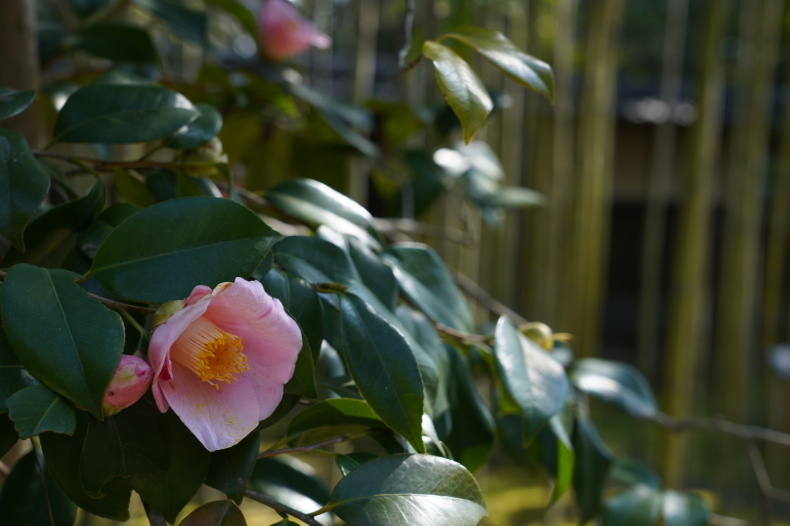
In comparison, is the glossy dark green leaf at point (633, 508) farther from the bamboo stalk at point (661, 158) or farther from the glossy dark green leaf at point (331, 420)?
the bamboo stalk at point (661, 158)

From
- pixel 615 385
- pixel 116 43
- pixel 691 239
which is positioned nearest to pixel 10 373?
pixel 116 43

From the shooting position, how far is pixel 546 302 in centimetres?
162

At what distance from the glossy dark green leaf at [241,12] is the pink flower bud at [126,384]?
0.54 metres

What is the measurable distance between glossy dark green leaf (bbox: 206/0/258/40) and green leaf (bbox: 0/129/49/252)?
42cm

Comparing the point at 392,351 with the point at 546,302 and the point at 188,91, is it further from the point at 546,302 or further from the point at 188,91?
the point at 546,302

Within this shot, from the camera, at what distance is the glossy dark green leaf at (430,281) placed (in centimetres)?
47

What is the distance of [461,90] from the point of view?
1.21 feet

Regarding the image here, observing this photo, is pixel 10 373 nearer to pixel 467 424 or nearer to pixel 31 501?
pixel 31 501

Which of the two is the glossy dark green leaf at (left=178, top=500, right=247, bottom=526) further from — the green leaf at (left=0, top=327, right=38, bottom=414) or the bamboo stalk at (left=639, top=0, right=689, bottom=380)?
the bamboo stalk at (left=639, top=0, right=689, bottom=380)

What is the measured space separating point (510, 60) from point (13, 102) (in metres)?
0.26

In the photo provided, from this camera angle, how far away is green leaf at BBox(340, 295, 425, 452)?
330 mm

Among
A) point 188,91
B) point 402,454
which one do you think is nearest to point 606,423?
point 188,91

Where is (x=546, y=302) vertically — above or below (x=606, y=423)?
above

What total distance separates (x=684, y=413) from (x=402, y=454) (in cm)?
122
